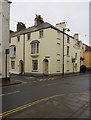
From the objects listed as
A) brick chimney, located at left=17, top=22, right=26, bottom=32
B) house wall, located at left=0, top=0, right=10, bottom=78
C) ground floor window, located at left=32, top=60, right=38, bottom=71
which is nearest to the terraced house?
ground floor window, located at left=32, top=60, right=38, bottom=71

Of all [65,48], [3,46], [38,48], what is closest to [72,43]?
[65,48]

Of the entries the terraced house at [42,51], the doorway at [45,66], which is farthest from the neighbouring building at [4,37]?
the doorway at [45,66]

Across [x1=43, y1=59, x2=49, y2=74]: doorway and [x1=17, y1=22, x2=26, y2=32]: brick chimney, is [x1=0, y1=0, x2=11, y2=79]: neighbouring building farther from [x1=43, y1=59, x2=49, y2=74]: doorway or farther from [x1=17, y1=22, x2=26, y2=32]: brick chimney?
[x1=17, y1=22, x2=26, y2=32]: brick chimney

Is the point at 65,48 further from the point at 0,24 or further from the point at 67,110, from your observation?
the point at 67,110

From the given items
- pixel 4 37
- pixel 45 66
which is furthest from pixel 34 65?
pixel 4 37

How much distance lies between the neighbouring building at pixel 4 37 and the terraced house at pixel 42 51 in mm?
10539

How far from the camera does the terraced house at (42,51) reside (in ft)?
107

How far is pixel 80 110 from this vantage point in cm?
862

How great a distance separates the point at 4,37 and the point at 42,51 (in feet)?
37.5

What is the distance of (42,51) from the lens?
33062 millimetres

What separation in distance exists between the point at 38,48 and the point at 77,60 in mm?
14189

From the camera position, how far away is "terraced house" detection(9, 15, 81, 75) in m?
32.5

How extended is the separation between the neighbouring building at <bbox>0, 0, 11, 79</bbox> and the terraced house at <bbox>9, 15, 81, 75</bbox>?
34.6 feet

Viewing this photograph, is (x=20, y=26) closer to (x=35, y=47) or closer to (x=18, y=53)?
(x=18, y=53)
